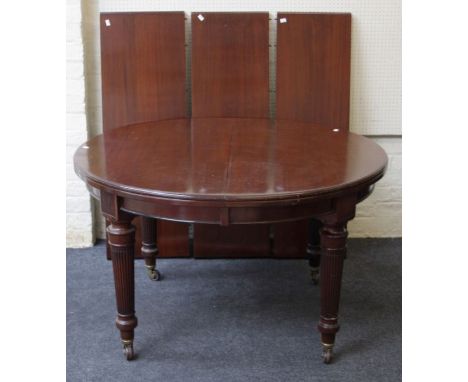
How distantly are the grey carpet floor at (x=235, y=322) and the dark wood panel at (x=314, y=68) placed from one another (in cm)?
76

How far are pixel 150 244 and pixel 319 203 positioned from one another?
1.18 meters

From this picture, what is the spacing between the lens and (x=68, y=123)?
3.21 metres

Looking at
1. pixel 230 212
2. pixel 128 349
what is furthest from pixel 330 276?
pixel 128 349

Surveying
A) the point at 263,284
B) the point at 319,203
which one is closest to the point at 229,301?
the point at 263,284

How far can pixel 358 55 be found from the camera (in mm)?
3223

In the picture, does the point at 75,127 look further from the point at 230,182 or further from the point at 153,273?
the point at 230,182

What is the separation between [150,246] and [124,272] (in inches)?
29.1

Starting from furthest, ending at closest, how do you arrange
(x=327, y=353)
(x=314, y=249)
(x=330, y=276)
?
(x=314, y=249), (x=327, y=353), (x=330, y=276)

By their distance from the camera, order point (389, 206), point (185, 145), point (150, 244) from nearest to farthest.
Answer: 1. point (185, 145)
2. point (150, 244)
3. point (389, 206)

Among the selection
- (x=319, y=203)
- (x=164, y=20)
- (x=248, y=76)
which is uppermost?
(x=164, y=20)

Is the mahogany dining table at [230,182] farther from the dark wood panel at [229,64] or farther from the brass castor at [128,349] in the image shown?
the dark wood panel at [229,64]

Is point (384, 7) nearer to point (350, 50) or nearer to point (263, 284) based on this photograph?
point (350, 50)

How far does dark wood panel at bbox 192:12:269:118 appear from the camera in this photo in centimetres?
309

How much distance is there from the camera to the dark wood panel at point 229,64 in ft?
10.1
